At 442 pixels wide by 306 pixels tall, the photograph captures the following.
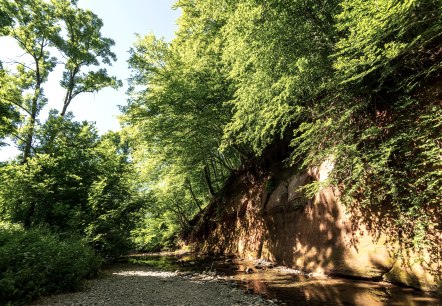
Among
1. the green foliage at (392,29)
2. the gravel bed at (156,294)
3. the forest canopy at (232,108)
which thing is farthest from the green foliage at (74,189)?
the green foliage at (392,29)

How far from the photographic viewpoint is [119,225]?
12781mm

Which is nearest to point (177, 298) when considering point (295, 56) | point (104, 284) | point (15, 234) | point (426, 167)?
point (104, 284)

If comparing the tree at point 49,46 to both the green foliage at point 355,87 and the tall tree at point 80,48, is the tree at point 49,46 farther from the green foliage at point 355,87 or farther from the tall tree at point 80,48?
the green foliage at point 355,87

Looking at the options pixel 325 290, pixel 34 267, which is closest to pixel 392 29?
pixel 325 290

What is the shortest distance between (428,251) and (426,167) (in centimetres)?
203

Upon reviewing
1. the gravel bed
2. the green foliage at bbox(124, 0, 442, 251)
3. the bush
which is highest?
the green foliage at bbox(124, 0, 442, 251)

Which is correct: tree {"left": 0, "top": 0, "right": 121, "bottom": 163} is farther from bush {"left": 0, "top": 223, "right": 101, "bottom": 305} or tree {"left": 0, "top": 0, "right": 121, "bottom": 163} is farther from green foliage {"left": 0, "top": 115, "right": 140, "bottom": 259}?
bush {"left": 0, "top": 223, "right": 101, "bottom": 305}

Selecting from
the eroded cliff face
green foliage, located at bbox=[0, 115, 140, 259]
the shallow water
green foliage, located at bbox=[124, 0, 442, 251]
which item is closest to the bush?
green foliage, located at bbox=[0, 115, 140, 259]

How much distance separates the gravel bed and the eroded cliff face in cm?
342

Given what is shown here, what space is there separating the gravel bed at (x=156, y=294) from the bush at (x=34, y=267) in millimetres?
382

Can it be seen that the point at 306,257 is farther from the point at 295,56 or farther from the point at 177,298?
the point at 295,56

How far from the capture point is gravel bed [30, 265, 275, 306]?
6.44 metres

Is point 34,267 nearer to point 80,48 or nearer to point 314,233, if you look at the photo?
point 314,233

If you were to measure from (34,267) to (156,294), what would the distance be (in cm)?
322
